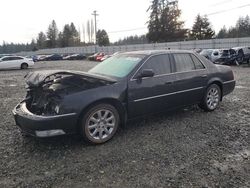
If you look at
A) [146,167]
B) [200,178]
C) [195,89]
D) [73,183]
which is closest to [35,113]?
[73,183]

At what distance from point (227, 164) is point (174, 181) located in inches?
37.2

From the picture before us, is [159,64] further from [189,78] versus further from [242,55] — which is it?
[242,55]

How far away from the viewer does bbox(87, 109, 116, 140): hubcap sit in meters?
4.35

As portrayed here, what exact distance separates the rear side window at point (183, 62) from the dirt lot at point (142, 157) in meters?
1.14

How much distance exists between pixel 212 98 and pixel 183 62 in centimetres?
131

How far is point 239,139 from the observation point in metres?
4.64

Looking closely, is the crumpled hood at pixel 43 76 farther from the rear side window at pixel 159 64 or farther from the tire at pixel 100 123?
the rear side window at pixel 159 64

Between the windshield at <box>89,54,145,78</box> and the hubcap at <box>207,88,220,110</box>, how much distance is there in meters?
2.14

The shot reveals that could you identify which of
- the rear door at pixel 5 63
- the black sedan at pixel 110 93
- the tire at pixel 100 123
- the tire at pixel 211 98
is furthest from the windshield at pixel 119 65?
the rear door at pixel 5 63

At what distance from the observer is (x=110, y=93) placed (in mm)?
4457

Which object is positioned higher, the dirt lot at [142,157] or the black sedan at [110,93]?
the black sedan at [110,93]

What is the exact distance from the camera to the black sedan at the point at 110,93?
4.09 metres

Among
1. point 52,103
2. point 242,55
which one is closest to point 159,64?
point 52,103

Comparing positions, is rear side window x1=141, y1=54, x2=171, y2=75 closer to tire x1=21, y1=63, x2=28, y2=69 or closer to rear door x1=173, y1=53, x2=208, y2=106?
rear door x1=173, y1=53, x2=208, y2=106
